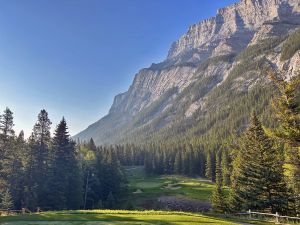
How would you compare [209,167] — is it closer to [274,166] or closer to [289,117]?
[274,166]

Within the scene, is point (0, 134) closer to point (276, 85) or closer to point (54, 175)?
point (54, 175)

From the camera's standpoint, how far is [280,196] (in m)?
47.3

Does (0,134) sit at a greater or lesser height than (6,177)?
greater

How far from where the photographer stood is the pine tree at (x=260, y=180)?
4766 centimetres

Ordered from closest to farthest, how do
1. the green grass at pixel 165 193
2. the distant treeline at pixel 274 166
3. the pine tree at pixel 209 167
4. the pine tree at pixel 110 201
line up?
the distant treeline at pixel 274 166
the pine tree at pixel 110 201
the green grass at pixel 165 193
the pine tree at pixel 209 167

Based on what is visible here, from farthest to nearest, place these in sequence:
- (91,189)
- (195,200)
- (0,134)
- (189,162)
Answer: (189,162) → (195,200) → (91,189) → (0,134)

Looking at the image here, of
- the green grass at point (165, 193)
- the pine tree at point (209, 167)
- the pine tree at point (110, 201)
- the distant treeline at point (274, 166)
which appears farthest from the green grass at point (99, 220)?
the pine tree at point (209, 167)

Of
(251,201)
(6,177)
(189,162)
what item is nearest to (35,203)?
(6,177)

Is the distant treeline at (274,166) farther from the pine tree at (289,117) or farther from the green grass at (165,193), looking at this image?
the green grass at (165,193)

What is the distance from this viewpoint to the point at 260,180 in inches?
1902

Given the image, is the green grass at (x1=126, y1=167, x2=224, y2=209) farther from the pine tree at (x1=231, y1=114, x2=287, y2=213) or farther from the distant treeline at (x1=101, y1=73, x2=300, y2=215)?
the pine tree at (x1=231, y1=114, x2=287, y2=213)

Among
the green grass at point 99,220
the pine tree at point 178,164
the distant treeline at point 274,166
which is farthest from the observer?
the pine tree at point 178,164

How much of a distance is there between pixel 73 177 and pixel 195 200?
39649 mm

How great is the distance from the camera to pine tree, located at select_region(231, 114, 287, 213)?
47.7 meters
